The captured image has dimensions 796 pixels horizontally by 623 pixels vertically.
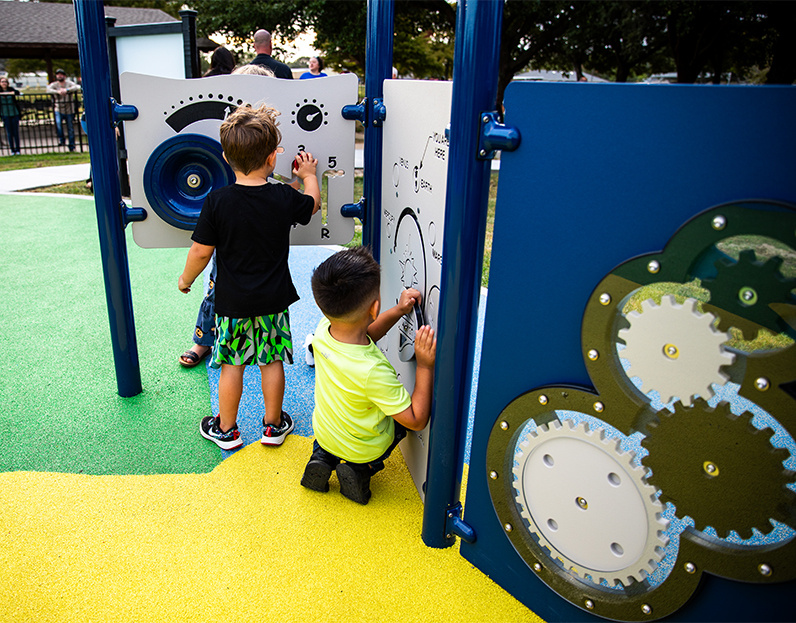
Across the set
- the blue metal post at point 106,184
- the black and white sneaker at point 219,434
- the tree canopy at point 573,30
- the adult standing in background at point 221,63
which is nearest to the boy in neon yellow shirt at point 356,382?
the black and white sneaker at point 219,434

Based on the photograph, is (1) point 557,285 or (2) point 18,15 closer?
(1) point 557,285

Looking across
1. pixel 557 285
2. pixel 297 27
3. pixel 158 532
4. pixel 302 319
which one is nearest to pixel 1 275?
pixel 302 319

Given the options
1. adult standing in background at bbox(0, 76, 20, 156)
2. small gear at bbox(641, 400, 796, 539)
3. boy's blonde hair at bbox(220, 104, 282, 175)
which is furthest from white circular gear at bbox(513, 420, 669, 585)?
adult standing in background at bbox(0, 76, 20, 156)

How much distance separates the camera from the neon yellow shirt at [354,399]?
2117 millimetres

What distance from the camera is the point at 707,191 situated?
127 cm

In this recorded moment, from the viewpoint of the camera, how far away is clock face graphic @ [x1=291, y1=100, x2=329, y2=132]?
9.19 feet

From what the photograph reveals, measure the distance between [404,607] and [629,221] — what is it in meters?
1.32

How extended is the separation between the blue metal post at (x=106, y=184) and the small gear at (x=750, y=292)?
2514 mm

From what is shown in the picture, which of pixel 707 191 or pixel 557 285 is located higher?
pixel 707 191

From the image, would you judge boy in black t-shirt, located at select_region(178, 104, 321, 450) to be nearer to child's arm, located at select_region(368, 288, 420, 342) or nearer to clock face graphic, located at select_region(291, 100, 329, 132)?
clock face graphic, located at select_region(291, 100, 329, 132)

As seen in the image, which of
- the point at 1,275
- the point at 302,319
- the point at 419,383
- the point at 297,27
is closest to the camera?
the point at 419,383

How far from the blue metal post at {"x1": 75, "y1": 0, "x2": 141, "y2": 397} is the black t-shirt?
2.15 feet

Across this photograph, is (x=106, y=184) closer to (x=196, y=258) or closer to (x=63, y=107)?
(x=196, y=258)

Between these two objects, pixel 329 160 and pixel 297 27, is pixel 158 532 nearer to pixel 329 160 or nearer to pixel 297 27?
pixel 329 160
